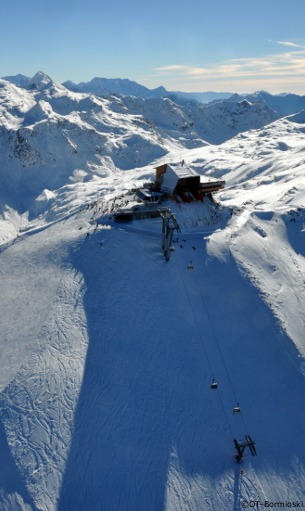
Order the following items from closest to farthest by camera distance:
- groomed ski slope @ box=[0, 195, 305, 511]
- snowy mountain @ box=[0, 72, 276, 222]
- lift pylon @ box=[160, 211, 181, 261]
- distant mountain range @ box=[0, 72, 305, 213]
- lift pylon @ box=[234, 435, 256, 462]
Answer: groomed ski slope @ box=[0, 195, 305, 511]
lift pylon @ box=[234, 435, 256, 462]
lift pylon @ box=[160, 211, 181, 261]
snowy mountain @ box=[0, 72, 276, 222]
distant mountain range @ box=[0, 72, 305, 213]

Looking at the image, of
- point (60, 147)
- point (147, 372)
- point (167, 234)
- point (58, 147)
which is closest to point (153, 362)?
point (147, 372)

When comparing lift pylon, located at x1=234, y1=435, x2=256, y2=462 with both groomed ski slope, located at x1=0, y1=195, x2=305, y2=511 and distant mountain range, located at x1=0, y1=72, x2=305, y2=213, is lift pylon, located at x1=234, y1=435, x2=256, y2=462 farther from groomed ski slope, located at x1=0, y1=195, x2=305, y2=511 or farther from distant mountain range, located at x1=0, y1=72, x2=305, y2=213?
distant mountain range, located at x1=0, y1=72, x2=305, y2=213

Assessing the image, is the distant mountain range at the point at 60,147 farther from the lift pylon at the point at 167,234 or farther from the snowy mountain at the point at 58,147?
the lift pylon at the point at 167,234

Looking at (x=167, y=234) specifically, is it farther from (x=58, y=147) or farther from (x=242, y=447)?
(x=58, y=147)

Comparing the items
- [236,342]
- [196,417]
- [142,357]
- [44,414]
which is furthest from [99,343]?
[236,342]

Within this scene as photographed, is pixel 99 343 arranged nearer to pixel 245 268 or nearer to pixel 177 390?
pixel 177 390

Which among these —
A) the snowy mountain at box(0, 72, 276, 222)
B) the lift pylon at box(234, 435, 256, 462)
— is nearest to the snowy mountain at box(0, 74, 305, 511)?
the lift pylon at box(234, 435, 256, 462)
